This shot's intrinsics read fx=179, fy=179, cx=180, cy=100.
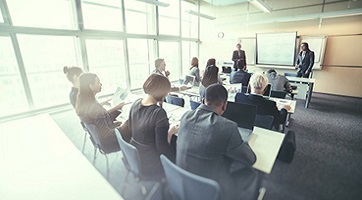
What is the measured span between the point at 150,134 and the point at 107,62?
4.39m

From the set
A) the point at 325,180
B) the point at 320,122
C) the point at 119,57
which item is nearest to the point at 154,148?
the point at 325,180

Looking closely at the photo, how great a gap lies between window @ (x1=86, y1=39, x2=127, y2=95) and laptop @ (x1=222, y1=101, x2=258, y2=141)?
4.13 metres

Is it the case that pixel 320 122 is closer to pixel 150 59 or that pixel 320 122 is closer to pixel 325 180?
pixel 325 180

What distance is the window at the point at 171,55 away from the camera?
662cm

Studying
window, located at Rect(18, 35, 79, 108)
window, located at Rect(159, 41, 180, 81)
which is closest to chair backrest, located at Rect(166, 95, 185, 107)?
window, located at Rect(18, 35, 79, 108)

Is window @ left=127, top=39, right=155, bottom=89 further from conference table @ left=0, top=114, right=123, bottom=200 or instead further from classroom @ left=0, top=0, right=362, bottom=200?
conference table @ left=0, top=114, right=123, bottom=200

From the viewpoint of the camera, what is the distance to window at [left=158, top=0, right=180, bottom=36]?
6.23 metres

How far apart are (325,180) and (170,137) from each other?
192 cm

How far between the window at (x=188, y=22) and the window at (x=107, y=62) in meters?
3.08

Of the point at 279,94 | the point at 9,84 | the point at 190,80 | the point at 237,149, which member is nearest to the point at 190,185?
the point at 237,149

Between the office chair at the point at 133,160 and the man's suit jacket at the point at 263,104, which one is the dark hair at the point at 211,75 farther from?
the office chair at the point at 133,160

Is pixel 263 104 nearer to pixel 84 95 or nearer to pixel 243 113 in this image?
pixel 243 113

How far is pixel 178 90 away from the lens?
142 inches

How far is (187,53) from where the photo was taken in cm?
803
